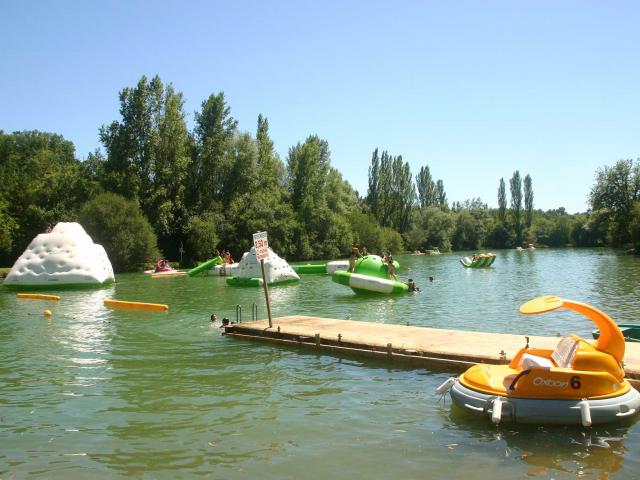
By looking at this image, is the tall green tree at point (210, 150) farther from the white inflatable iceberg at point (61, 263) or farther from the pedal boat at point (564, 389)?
the pedal boat at point (564, 389)

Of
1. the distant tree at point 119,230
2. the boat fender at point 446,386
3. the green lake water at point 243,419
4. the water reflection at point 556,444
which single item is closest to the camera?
the water reflection at point 556,444

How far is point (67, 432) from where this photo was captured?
8516 mm

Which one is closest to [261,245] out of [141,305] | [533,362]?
[533,362]

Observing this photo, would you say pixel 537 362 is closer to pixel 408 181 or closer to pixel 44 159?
pixel 44 159

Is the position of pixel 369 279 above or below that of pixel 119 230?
below

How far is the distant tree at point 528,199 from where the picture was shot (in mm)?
115162

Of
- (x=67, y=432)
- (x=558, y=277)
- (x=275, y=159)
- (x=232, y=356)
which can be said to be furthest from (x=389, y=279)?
(x=275, y=159)

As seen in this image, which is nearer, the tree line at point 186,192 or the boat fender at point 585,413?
the boat fender at point 585,413

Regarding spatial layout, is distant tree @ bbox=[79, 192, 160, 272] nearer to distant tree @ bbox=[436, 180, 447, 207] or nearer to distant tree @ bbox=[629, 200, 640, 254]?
distant tree @ bbox=[629, 200, 640, 254]

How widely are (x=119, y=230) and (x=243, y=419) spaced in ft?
145

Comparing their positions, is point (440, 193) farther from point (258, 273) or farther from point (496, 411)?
point (496, 411)

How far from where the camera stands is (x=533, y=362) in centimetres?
819

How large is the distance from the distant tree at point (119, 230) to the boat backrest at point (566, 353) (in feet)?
149

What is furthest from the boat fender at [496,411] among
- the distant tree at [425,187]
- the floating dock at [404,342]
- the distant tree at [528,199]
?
the distant tree at [528,199]
